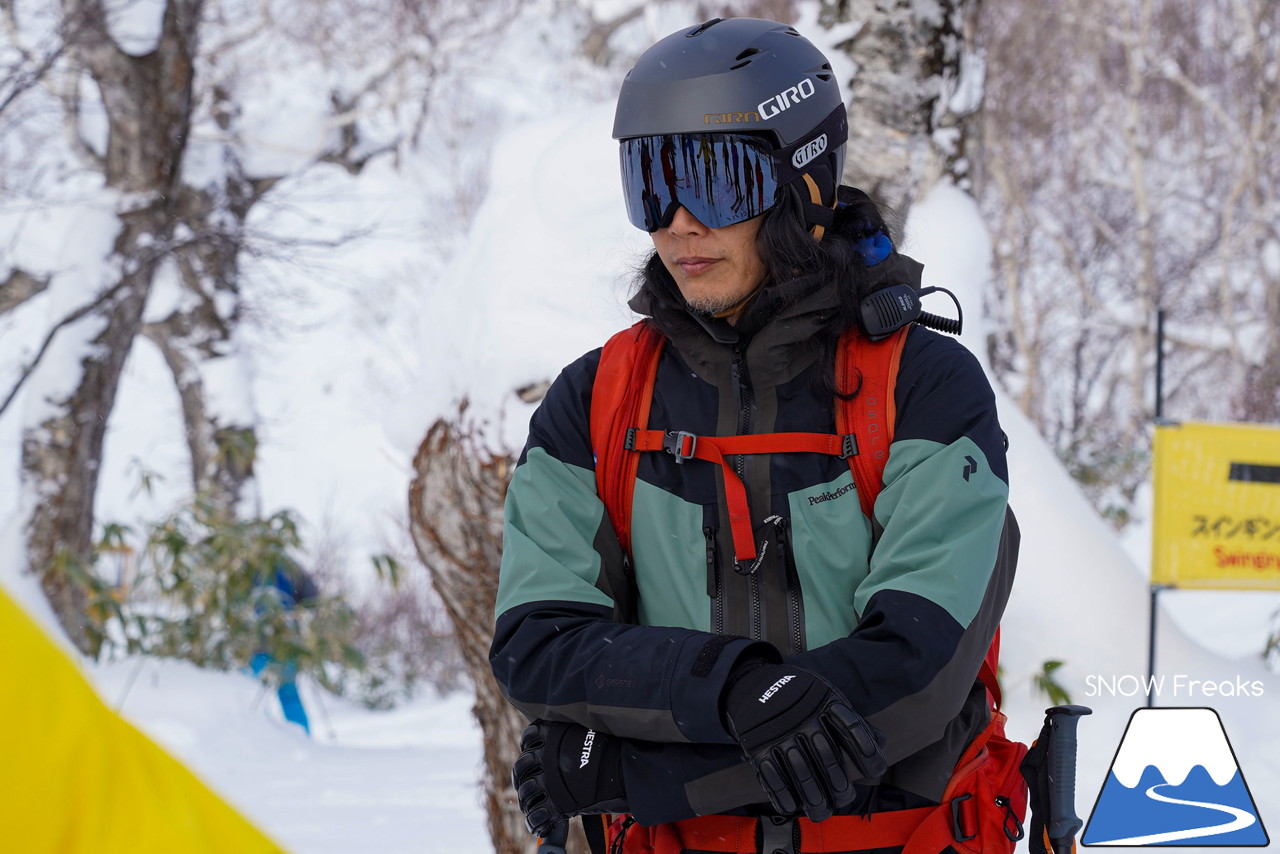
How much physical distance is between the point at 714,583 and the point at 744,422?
23cm

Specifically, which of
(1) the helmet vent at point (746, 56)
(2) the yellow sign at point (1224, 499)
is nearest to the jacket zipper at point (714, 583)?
(1) the helmet vent at point (746, 56)

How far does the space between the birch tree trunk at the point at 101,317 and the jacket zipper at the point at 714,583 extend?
6214 mm

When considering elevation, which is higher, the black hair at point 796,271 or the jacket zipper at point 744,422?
the black hair at point 796,271

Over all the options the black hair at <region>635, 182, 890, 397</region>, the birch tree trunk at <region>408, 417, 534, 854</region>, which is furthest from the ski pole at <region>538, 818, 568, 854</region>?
the birch tree trunk at <region>408, 417, 534, 854</region>

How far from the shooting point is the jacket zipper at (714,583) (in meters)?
1.58

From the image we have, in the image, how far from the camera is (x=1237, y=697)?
3914 millimetres

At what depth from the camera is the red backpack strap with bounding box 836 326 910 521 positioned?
1.54 metres

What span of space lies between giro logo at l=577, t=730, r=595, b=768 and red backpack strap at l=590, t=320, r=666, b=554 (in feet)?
0.94

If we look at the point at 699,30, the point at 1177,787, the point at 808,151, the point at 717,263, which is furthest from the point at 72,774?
the point at 1177,787

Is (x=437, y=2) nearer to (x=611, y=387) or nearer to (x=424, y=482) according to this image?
(x=424, y=482)

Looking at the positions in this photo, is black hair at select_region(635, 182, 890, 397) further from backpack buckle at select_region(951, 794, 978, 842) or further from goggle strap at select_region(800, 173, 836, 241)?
backpack buckle at select_region(951, 794, 978, 842)

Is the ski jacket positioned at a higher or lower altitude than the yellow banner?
lower

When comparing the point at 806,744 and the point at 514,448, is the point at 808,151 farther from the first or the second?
the point at 514,448

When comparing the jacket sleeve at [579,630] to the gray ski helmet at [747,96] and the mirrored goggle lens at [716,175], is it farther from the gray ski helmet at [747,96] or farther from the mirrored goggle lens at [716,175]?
the gray ski helmet at [747,96]
